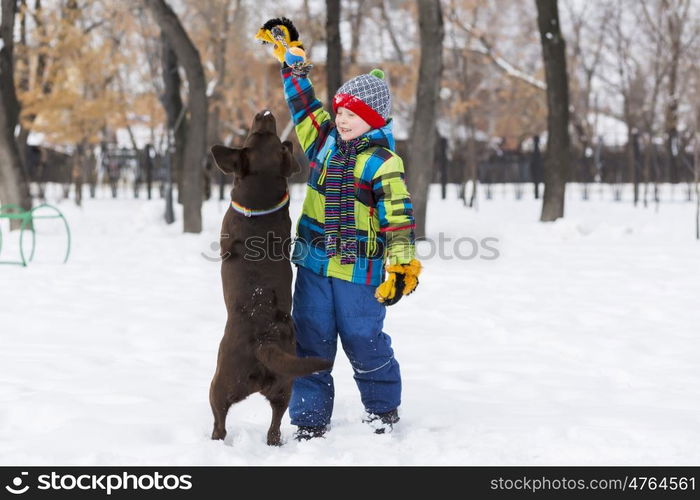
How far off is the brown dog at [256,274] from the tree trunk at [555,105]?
10.3 meters

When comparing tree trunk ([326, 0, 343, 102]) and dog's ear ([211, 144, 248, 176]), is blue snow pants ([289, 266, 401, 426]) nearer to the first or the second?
dog's ear ([211, 144, 248, 176])

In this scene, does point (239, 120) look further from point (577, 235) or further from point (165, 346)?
point (165, 346)

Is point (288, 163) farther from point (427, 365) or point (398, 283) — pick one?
point (427, 365)

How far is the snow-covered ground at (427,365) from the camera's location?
128 inches

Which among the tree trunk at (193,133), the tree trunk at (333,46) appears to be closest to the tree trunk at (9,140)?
the tree trunk at (193,133)

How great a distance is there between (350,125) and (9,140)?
9.91 m

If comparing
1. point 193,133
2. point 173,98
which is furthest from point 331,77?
point 173,98

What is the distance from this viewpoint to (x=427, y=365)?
4863mm

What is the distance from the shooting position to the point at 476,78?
97.7 feet

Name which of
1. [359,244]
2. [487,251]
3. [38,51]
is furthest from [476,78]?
[359,244]

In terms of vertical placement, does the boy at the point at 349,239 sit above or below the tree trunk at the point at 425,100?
below

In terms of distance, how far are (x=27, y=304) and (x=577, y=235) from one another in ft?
26.9

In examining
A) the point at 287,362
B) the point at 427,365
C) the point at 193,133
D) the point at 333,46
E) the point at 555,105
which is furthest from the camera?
the point at 333,46

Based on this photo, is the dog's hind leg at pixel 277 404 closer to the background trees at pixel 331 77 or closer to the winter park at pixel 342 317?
the winter park at pixel 342 317
